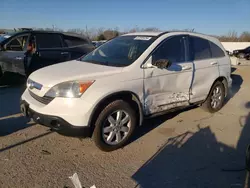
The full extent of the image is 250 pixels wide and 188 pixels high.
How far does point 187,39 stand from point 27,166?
3549 mm

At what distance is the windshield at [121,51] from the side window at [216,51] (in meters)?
1.79

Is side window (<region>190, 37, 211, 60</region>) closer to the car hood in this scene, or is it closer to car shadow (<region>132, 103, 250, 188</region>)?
car shadow (<region>132, 103, 250, 188</region>)

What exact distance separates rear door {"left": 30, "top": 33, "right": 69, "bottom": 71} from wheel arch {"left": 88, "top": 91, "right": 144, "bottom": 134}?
14.6 ft

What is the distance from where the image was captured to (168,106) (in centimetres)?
448

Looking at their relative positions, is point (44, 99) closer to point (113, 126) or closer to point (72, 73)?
point (72, 73)

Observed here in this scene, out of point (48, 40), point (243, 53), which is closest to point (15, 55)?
point (48, 40)

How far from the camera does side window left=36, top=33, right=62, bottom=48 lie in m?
7.55

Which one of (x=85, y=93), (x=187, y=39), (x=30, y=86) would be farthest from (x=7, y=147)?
(x=187, y=39)

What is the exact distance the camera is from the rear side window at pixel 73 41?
8.21 m

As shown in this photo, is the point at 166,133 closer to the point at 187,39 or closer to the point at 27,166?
the point at 187,39

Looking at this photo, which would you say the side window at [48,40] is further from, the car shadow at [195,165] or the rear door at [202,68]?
the car shadow at [195,165]

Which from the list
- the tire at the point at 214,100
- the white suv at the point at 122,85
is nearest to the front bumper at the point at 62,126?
the white suv at the point at 122,85

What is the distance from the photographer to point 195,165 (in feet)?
11.4

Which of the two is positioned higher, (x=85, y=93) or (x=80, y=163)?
(x=85, y=93)
